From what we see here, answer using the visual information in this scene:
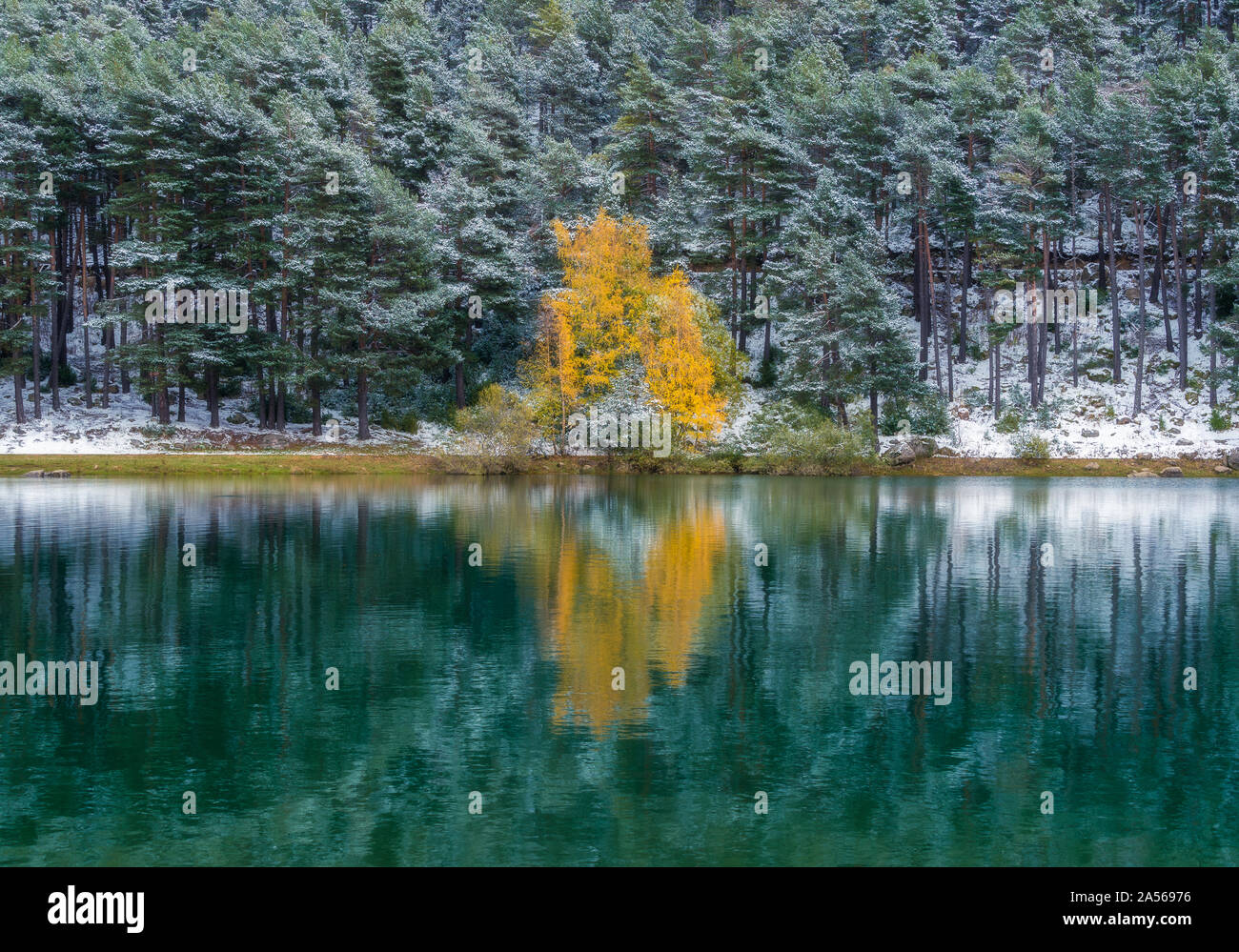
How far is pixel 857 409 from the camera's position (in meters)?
69.1

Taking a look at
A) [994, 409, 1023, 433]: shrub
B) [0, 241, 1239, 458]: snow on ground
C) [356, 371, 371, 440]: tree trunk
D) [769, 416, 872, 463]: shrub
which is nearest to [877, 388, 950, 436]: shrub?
[0, 241, 1239, 458]: snow on ground

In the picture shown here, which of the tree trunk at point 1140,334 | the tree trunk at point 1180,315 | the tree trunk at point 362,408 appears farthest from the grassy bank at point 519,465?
the tree trunk at point 1180,315

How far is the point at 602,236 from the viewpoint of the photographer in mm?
67750

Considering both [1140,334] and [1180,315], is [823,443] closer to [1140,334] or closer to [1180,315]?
[1140,334]

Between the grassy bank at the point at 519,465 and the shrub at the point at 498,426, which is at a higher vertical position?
the shrub at the point at 498,426

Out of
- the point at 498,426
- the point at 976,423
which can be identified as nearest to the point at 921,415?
the point at 976,423

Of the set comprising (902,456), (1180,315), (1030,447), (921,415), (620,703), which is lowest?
(620,703)

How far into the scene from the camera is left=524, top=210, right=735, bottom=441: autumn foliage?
6506cm

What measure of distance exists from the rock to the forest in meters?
3.04

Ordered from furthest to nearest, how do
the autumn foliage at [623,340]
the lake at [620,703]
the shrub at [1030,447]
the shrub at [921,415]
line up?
the shrub at [921,415] → the shrub at [1030,447] → the autumn foliage at [623,340] → the lake at [620,703]

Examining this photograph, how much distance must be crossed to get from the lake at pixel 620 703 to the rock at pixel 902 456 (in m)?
32.5

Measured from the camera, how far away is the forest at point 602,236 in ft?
222

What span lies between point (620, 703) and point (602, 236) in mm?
54624

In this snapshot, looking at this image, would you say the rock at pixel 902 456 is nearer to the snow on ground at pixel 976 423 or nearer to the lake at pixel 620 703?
the snow on ground at pixel 976 423
